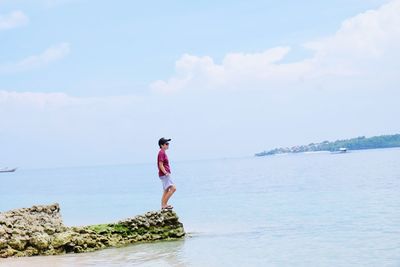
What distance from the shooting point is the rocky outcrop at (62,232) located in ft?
43.1

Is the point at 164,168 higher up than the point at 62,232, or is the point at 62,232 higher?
the point at 164,168

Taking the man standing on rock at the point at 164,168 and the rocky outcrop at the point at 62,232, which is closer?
the rocky outcrop at the point at 62,232

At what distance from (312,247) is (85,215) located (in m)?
15.3

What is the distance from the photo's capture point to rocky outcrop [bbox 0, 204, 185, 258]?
13.1m

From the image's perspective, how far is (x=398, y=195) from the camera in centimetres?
2695

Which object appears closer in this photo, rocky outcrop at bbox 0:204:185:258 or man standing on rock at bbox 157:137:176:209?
rocky outcrop at bbox 0:204:185:258

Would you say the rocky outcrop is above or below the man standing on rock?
below

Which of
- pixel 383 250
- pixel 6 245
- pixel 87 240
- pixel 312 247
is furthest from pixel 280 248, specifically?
pixel 6 245

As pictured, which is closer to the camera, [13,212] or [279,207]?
[13,212]

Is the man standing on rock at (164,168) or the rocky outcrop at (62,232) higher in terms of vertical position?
the man standing on rock at (164,168)

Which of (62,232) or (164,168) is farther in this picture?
(164,168)

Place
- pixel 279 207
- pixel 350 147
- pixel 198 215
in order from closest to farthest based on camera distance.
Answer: pixel 198 215
pixel 279 207
pixel 350 147

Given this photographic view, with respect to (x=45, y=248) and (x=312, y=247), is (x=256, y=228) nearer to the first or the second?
(x=312, y=247)

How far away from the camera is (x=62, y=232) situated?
1375 cm
